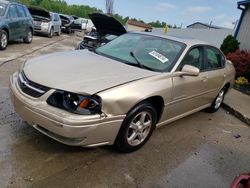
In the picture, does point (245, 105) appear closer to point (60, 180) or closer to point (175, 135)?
point (175, 135)

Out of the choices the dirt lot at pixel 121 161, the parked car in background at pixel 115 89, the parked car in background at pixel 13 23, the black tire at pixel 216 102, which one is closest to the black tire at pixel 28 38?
the parked car in background at pixel 13 23

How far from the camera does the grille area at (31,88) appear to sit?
3.14 m

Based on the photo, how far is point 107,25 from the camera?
360 inches

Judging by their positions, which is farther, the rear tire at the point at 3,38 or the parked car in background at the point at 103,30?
the rear tire at the point at 3,38

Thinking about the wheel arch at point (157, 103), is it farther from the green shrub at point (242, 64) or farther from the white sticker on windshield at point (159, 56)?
the green shrub at point (242, 64)

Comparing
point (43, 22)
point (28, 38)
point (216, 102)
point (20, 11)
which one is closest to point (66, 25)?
point (43, 22)

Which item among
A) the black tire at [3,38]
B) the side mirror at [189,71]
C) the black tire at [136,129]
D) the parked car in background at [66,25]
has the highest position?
the side mirror at [189,71]

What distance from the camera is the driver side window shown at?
4.26 metres

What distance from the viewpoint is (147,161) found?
3.60 meters

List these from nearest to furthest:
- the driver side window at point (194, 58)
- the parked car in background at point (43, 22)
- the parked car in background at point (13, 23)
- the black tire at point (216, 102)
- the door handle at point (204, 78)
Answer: the driver side window at point (194, 58)
the door handle at point (204, 78)
the black tire at point (216, 102)
the parked car in background at point (13, 23)
the parked car in background at point (43, 22)

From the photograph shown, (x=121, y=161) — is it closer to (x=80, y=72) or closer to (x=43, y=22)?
(x=80, y=72)

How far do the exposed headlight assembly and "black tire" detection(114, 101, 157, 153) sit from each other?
0.48 metres

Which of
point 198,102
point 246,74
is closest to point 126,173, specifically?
point 198,102

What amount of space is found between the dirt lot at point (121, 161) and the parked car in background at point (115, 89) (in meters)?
0.30
